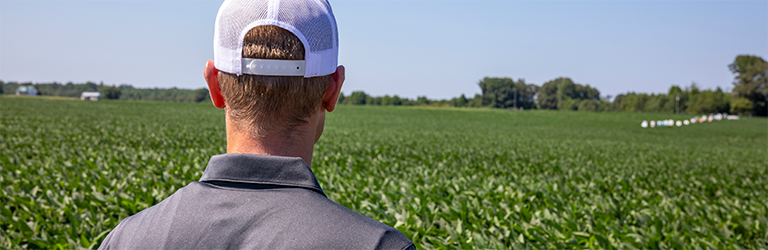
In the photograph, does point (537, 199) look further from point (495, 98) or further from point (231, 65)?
point (495, 98)

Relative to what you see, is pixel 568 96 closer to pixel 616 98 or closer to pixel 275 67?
pixel 616 98

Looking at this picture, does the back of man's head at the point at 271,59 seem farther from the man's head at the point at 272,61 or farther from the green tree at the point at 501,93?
the green tree at the point at 501,93

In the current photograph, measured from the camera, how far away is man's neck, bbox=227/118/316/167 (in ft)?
3.36

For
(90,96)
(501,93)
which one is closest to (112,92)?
(90,96)

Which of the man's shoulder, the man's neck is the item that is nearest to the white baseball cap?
the man's neck

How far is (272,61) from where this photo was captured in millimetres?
1010

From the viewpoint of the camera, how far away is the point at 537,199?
6.12m

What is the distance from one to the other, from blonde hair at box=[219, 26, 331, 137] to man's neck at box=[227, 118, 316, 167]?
0.01 metres

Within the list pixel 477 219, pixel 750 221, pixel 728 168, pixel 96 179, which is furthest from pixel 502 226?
pixel 728 168

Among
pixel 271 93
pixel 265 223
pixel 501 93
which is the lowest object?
pixel 265 223

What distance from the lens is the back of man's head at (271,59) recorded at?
1.02m

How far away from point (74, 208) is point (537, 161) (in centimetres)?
1157

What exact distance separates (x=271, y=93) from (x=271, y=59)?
8cm

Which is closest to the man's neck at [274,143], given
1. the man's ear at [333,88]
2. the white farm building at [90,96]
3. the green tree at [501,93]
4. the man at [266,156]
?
the man at [266,156]
